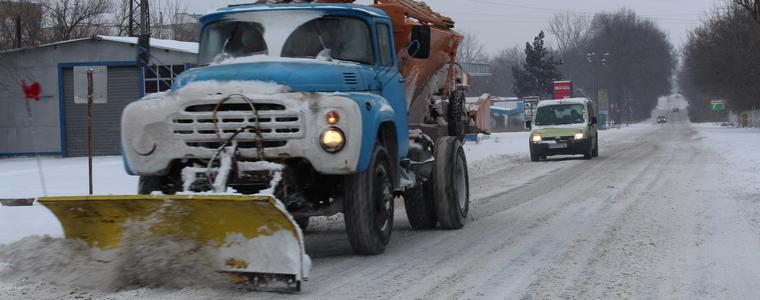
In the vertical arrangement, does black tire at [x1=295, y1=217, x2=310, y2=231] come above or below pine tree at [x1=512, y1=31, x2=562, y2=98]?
below

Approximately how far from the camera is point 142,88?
31344 mm

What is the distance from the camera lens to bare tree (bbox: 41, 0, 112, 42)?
50919mm

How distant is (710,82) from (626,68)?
54.7m

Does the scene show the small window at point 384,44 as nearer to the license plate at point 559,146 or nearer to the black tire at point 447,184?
the black tire at point 447,184

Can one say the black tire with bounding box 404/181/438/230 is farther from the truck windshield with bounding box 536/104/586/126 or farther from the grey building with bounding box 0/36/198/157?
the grey building with bounding box 0/36/198/157

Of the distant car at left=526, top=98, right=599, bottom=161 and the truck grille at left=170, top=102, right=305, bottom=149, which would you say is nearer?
the truck grille at left=170, top=102, right=305, bottom=149

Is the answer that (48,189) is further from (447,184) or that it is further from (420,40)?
(420,40)

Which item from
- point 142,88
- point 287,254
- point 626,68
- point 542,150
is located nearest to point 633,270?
point 287,254

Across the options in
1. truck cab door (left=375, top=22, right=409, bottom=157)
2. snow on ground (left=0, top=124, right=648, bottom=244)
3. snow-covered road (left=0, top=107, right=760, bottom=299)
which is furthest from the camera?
snow on ground (left=0, top=124, right=648, bottom=244)

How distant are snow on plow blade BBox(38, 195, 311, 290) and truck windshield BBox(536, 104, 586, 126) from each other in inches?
899

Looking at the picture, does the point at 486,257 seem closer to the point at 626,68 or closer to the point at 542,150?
the point at 542,150

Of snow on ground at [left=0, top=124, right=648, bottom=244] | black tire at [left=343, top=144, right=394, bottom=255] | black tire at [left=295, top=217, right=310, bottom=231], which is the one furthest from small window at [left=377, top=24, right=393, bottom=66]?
snow on ground at [left=0, top=124, right=648, bottom=244]

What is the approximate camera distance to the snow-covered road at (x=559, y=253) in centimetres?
689

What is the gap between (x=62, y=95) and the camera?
1266 inches
